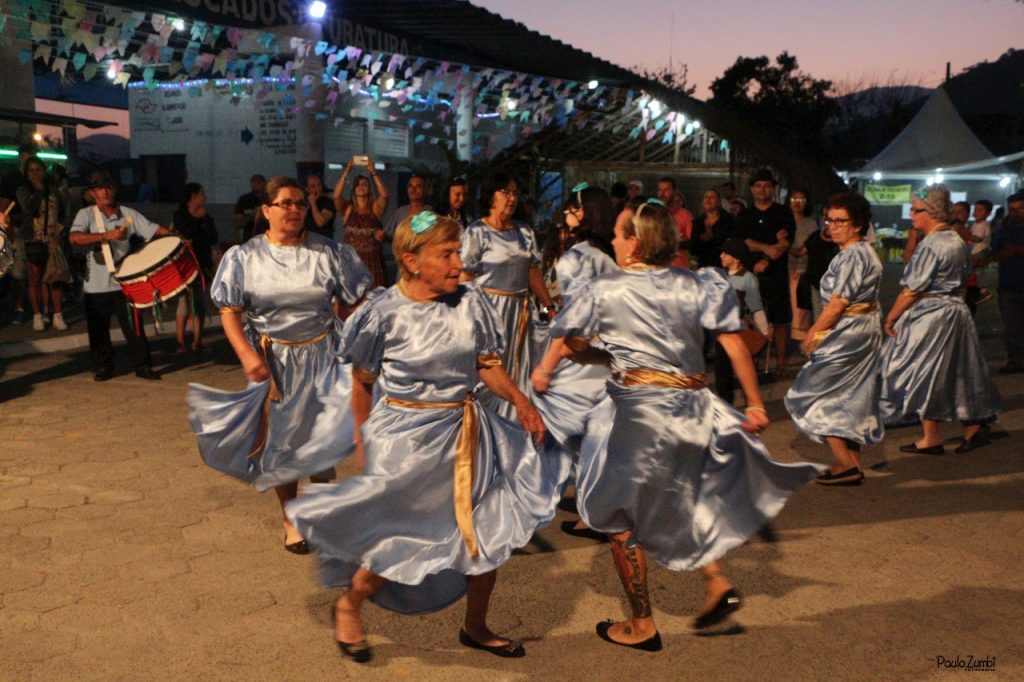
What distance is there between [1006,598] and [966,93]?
87910 mm

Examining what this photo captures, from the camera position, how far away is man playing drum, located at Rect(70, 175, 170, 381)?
29.7 ft

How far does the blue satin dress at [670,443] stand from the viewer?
3914 millimetres

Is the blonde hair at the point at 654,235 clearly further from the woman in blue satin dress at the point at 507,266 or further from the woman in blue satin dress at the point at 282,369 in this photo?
the woman in blue satin dress at the point at 507,266

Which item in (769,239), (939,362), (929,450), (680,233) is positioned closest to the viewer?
(939,362)

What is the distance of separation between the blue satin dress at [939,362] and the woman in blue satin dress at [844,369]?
100 cm

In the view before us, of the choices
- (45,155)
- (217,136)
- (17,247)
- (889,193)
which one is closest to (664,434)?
(17,247)

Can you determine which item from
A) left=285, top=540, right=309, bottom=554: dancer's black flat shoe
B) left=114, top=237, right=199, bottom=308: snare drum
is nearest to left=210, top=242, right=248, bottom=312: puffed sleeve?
left=285, top=540, right=309, bottom=554: dancer's black flat shoe

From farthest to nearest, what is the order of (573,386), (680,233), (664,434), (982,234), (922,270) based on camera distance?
(982,234) → (680,233) → (922,270) → (573,386) → (664,434)

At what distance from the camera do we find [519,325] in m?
6.51

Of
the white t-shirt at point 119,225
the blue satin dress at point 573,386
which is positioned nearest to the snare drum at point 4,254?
the white t-shirt at point 119,225

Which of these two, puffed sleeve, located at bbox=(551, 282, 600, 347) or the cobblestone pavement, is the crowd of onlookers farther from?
puffed sleeve, located at bbox=(551, 282, 600, 347)

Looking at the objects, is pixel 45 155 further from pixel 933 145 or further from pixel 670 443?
pixel 933 145

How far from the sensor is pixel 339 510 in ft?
11.9

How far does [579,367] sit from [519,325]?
84cm
